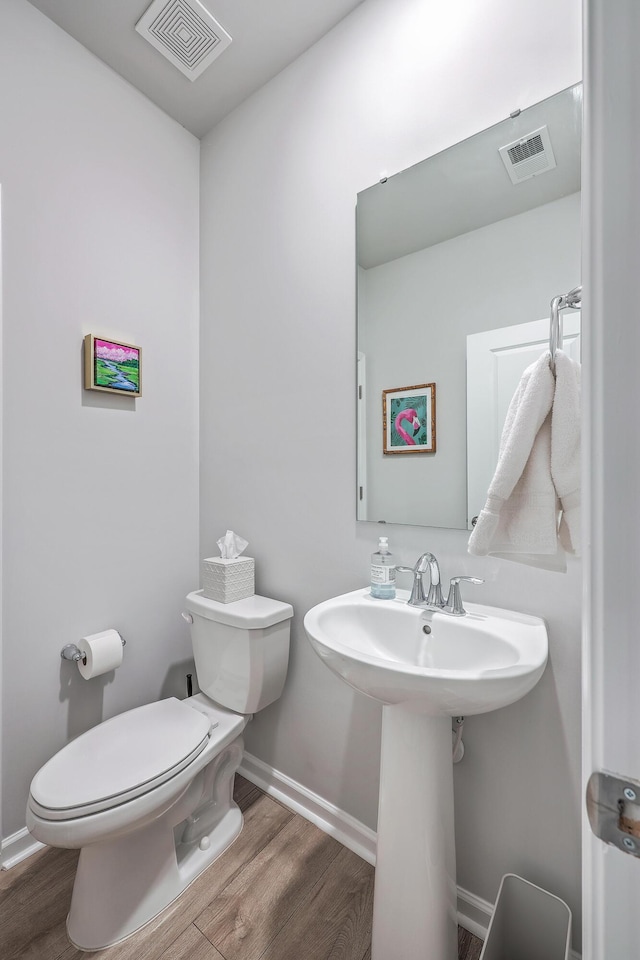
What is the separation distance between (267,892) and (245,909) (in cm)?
7

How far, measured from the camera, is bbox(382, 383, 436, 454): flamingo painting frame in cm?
129

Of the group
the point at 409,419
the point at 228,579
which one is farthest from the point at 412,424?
the point at 228,579

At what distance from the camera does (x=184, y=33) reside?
150cm

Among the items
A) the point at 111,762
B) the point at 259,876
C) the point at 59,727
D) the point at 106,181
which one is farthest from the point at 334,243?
the point at 259,876

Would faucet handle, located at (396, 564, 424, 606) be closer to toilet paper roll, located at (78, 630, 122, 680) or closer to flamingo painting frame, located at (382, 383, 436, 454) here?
flamingo painting frame, located at (382, 383, 436, 454)

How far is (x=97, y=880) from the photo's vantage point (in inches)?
45.2

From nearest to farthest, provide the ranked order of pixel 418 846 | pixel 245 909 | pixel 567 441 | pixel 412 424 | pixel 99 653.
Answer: pixel 567 441, pixel 418 846, pixel 245 909, pixel 412 424, pixel 99 653

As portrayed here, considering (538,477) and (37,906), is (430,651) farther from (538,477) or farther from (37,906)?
(37,906)

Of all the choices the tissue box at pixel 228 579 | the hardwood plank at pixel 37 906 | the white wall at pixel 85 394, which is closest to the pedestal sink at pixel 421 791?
the tissue box at pixel 228 579

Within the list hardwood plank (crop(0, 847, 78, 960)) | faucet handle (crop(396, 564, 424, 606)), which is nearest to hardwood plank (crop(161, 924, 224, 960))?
hardwood plank (crop(0, 847, 78, 960))

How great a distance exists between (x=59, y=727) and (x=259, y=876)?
0.79 m

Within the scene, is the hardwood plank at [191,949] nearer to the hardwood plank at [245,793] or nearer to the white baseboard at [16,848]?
the hardwood plank at [245,793]

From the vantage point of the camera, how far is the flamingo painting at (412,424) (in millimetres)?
1314

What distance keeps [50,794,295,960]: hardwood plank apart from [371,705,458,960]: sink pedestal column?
1.67 ft
